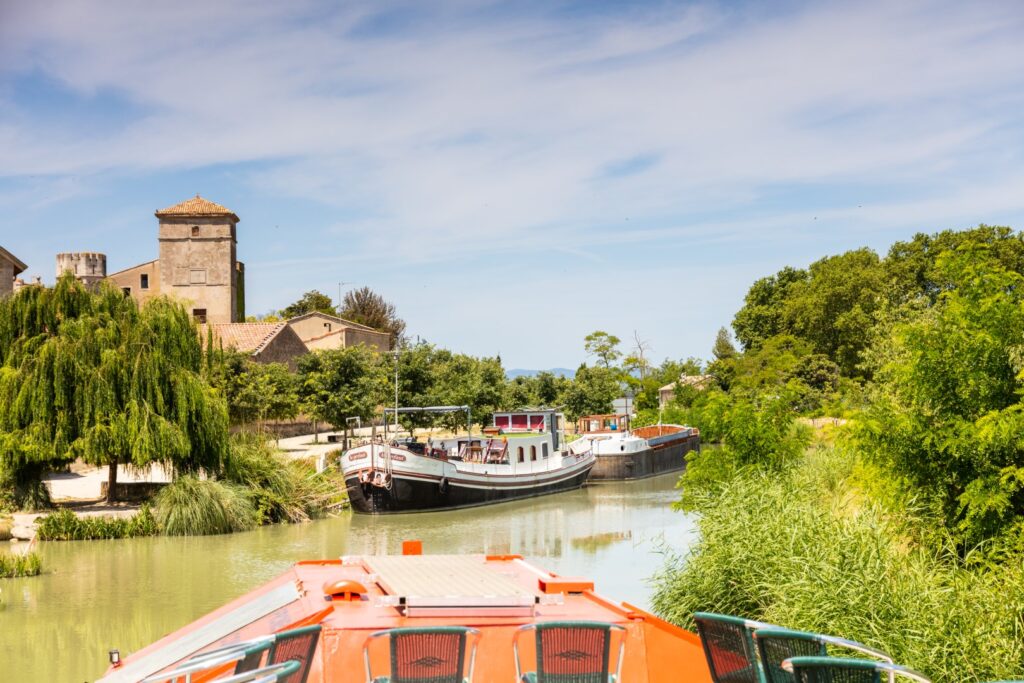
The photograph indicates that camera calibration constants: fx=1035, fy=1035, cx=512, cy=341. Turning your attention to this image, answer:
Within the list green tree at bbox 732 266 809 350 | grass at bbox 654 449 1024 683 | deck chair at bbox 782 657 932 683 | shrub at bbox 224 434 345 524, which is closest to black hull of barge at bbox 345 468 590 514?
shrub at bbox 224 434 345 524

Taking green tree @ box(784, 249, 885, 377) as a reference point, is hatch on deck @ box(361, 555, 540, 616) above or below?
below

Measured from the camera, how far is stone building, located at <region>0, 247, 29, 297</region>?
120 feet

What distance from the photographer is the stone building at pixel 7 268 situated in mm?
36603

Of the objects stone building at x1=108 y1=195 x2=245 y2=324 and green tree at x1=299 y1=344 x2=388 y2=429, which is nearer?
green tree at x1=299 y1=344 x2=388 y2=429

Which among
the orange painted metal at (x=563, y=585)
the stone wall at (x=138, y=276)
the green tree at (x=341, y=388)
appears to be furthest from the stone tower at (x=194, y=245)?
the orange painted metal at (x=563, y=585)

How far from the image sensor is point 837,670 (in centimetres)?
412

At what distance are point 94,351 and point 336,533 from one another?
6.65m

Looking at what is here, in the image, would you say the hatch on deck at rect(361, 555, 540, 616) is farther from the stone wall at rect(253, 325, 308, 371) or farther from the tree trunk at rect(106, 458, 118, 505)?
the stone wall at rect(253, 325, 308, 371)

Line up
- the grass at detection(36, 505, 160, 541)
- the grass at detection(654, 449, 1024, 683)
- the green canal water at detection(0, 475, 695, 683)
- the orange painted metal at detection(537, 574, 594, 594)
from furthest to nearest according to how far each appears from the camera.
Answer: the grass at detection(36, 505, 160, 541), the green canal water at detection(0, 475, 695, 683), the grass at detection(654, 449, 1024, 683), the orange painted metal at detection(537, 574, 594, 594)

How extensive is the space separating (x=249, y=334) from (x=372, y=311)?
4591 centimetres

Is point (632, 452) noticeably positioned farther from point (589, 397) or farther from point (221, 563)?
point (221, 563)

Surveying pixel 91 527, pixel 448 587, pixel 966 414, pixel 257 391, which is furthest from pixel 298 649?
pixel 257 391

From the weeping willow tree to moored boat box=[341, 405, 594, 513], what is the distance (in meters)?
5.25

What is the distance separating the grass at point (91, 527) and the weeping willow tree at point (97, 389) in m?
1.21
